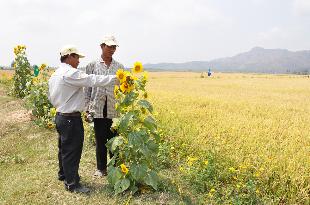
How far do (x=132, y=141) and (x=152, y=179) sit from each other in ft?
2.04

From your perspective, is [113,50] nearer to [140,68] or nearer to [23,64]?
[140,68]

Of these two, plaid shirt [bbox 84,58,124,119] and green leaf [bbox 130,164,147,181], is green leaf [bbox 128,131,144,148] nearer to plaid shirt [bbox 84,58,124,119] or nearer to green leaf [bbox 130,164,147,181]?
green leaf [bbox 130,164,147,181]

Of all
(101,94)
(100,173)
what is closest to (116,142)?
(101,94)

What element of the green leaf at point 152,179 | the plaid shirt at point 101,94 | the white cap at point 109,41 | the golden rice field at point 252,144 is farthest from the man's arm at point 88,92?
the golden rice field at point 252,144

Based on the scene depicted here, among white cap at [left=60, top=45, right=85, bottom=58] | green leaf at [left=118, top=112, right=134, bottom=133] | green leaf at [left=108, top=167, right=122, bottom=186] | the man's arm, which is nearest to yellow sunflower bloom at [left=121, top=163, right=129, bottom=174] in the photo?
green leaf at [left=108, top=167, right=122, bottom=186]

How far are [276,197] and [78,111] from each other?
9.32ft

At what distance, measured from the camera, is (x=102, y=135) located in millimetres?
5770

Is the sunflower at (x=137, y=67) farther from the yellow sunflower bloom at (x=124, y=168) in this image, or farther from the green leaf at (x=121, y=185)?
the green leaf at (x=121, y=185)

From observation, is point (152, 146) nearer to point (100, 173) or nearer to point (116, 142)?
point (116, 142)

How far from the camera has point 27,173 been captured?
6.30 m

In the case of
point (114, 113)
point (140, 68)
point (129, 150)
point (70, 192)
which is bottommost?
point (70, 192)

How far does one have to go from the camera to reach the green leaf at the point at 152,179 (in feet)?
16.2

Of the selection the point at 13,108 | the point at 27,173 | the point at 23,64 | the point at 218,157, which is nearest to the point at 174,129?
the point at 218,157

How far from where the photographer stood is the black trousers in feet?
16.9
